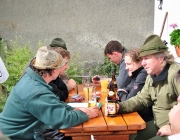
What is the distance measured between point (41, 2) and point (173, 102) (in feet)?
15.2

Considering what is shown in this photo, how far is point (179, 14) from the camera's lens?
4.63 meters

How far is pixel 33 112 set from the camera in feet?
7.50

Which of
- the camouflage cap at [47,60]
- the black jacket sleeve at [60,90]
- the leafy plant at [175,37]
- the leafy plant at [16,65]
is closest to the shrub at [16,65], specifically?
the leafy plant at [16,65]

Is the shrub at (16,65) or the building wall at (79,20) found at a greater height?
the building wall at (79,20)

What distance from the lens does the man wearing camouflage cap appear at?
2.27 m

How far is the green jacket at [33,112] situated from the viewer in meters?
2.27

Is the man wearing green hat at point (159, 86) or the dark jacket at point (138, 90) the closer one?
the man wearing green hat at point (159, 86)

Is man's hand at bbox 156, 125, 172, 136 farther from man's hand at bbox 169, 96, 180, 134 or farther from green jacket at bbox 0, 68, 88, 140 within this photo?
green jacket at bbox 0, 68, 88, 140

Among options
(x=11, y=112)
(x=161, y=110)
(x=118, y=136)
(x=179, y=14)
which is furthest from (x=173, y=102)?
(x=179, y=14)

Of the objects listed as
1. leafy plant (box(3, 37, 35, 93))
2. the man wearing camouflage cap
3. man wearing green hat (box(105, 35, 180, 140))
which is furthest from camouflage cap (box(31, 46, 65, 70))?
leafy plant (box(3, 37, 35, 93))

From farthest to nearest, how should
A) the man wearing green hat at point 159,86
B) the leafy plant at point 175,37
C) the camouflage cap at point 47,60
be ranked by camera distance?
the leafy plant at point 175,37
the man wearing green hat at point 159,86
the camouflage cap at point 47,60

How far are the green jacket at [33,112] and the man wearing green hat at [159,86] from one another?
1.51 ft

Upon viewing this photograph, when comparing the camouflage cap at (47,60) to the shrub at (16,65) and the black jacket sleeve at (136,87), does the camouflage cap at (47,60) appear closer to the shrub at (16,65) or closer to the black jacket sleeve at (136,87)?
the black jacket sleeve at (136,87)

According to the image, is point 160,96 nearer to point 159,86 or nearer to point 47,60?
point 159,86
